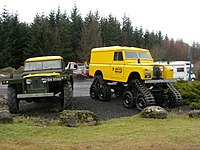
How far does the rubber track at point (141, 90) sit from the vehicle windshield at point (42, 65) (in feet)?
11.0

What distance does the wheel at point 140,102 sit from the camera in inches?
535

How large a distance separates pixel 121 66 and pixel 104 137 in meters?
A: 8.33

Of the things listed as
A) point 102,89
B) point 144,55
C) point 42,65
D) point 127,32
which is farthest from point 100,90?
point 127,32

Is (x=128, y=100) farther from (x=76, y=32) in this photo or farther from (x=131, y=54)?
(x=76, y=32)

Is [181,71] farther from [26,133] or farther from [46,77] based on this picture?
[26,133]

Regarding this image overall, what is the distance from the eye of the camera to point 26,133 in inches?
307

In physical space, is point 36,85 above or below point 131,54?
below

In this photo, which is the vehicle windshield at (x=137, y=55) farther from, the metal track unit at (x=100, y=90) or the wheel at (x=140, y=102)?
the wheel at (x=140, y=102)

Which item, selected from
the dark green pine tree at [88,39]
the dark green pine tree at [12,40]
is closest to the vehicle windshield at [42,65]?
the dark green pine tree at [12,40]

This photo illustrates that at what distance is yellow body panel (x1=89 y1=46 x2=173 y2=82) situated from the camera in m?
14.4

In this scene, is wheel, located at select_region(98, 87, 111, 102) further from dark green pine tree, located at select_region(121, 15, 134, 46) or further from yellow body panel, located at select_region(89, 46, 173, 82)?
dark green pine tree, located at select_region(121, 15, 134, 46)

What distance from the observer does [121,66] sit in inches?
609

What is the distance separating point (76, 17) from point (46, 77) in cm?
5232

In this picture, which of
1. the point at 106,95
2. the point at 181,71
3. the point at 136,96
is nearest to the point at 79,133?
the point at 136,96
